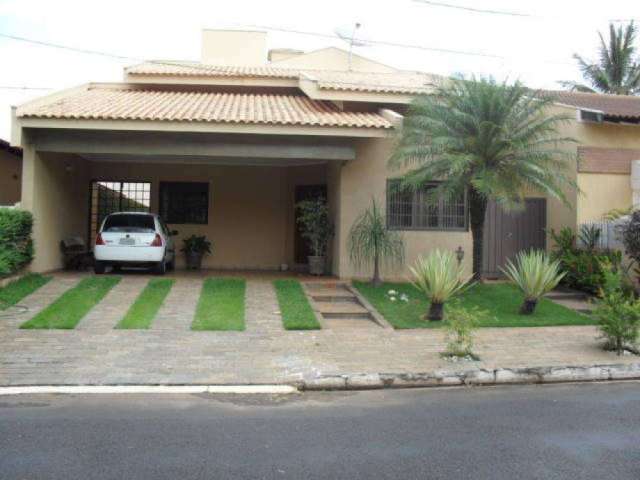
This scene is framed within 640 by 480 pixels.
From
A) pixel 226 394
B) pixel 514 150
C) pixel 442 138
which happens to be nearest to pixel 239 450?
pixel 226 394

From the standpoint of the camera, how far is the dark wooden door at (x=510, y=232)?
49.0 feet

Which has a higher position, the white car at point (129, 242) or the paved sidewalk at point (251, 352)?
the white car at point (129, 242)

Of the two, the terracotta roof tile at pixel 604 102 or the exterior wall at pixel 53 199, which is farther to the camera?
the terracotta roof tile at pixel 604 102

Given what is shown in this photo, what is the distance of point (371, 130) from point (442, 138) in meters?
1.76

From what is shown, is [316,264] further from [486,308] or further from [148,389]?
[148,389]

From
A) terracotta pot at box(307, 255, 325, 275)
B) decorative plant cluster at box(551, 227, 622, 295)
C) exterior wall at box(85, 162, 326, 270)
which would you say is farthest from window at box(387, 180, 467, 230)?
exterior wall at box(85, 162, 326, 270)

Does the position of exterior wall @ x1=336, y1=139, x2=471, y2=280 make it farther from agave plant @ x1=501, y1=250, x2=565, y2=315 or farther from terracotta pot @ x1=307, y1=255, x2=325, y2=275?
agave plant @ x1=501, y1=250, x2=565, y2=315

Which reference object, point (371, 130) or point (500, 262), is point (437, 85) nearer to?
point (371, 130)

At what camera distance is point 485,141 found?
39.1ft

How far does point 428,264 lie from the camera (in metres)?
10.3

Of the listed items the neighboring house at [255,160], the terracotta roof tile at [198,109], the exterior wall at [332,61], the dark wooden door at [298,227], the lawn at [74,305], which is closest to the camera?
the lawn at [74,305]

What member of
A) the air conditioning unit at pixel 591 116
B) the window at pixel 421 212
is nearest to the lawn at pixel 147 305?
the window at pixel 421 212

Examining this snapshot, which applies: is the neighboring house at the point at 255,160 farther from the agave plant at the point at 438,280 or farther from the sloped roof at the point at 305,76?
the agave plant at the point at 438,280

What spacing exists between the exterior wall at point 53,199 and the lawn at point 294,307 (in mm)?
5292
